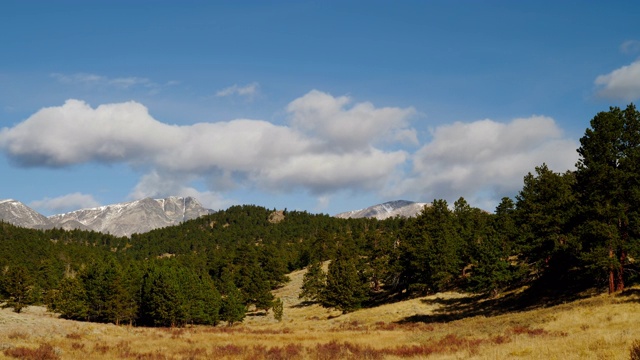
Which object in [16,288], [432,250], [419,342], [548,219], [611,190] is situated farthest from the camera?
[16,288]

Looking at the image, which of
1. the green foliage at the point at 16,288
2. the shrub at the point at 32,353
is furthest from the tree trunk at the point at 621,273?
the green foliage at the point at 16,288

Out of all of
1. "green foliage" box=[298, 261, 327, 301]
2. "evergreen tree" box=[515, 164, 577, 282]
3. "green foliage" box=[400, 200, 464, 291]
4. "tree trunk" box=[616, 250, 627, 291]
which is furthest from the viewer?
"green foliage" box=[298, 261, 327, 301]

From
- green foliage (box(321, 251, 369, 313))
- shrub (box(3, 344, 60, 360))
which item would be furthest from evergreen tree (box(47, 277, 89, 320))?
shrub (box(3, 344, 60, 360))

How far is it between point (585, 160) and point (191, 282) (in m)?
61.4

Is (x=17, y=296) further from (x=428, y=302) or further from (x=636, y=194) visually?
(x=636, y=194)

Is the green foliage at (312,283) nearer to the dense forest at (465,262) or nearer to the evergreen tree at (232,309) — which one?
the dense forest at (465,262)

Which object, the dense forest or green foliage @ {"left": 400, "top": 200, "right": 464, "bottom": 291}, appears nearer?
the dense forest

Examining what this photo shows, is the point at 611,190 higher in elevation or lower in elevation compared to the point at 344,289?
higher

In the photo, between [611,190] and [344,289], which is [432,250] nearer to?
[344,289]

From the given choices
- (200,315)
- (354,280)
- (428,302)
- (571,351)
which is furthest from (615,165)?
(200,315)

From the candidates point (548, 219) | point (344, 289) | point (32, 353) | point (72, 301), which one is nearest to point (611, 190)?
point (548, 219)

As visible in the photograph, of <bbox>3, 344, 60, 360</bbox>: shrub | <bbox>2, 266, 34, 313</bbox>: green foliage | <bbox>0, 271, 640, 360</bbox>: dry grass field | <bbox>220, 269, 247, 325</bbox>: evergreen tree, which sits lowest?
<bbox>220, 269, 247, 325</bbox>: evergreen tree

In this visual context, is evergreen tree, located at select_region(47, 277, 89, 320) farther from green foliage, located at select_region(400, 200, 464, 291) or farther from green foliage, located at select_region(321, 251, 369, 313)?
green foliage, located at select_region(400, 200, 464, 291)

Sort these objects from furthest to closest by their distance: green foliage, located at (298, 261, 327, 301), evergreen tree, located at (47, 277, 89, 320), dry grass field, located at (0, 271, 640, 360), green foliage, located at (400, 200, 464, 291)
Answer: green foliage, located at (298, 261, 327, 301)
evergreen tree, located at (47, 277, 89, 320)
green foliage, located at (400, 200, 464, 291)
dry grass field, located at (0, 271, 640, 360)
